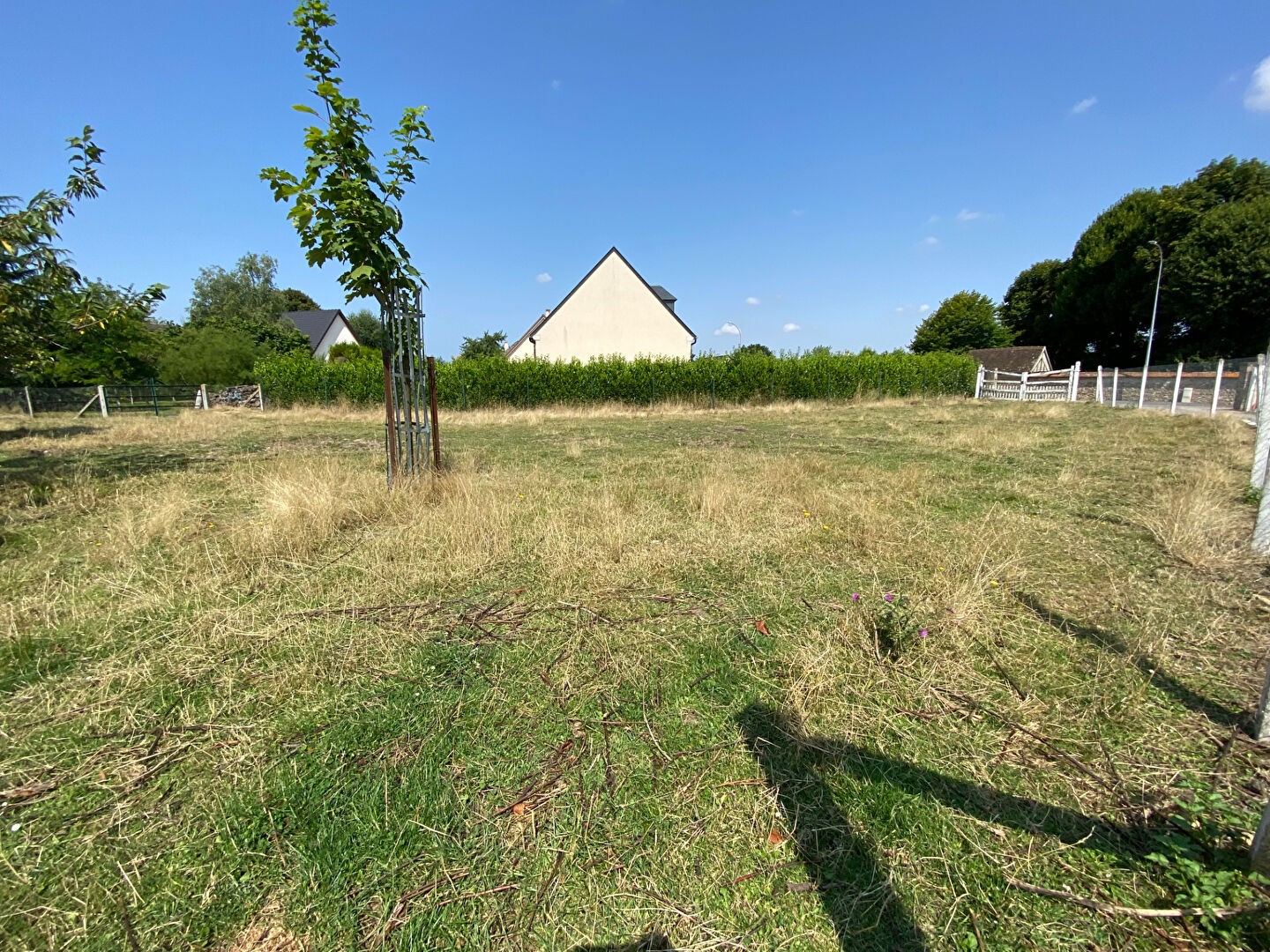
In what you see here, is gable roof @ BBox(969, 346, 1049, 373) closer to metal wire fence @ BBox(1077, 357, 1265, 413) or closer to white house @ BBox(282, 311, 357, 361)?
metal wire fence @ BBox(1077, 357, 1265, 413)

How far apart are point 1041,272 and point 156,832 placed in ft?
230

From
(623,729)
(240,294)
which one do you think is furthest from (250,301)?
(623,729)

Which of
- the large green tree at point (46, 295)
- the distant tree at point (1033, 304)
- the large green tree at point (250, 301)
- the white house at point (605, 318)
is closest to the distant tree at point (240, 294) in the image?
the large green tree at point (250, 301)

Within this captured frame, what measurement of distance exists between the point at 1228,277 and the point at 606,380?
121ft

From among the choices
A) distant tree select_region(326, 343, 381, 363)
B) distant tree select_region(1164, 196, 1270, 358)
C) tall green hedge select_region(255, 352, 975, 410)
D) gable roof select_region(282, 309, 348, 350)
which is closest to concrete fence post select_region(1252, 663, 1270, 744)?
tall green hedge select_region(255, 352, 975, 410)

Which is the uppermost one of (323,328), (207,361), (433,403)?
(323,328)

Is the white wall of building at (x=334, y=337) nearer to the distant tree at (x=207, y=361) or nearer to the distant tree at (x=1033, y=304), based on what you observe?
the distant tree at (x=207, y=361)

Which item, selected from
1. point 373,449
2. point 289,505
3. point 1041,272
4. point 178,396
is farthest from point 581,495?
point 1041,272

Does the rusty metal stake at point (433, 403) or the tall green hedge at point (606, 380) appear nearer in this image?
the rusty metal stake at point (433, 403)

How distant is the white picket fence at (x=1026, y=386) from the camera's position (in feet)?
Answer: 81.3

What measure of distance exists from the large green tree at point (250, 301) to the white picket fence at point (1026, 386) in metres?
47.8

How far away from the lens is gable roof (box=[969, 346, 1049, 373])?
140 ft

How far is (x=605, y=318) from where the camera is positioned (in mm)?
30016

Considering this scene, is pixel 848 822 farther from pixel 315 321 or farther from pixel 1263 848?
pixel 315 321
